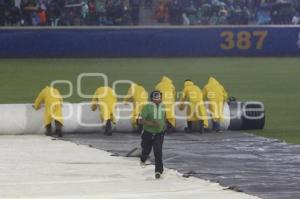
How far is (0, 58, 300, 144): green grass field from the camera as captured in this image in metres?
31.8

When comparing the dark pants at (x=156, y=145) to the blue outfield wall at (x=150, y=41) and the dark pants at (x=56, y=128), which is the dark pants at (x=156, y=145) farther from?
the blue outfield wall at (x=150, y=41)

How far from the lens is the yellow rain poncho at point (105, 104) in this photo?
81.9 ft

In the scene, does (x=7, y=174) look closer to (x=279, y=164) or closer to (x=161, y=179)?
(x=161, y=179)

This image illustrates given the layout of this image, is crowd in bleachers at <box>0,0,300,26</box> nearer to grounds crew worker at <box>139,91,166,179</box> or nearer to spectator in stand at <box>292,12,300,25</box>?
spectator in stand at <box>292,12,300,25</box>

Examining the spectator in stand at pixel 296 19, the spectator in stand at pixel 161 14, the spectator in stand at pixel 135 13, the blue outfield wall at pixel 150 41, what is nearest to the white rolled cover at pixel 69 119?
the blue outfield wall at pixel 150 41

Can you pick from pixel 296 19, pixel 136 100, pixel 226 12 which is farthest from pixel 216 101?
pixel 296 19

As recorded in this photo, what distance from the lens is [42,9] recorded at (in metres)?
46.2

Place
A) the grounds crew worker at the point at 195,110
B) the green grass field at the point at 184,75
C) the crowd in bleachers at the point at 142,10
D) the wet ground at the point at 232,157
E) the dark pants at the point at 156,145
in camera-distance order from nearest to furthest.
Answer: the wet ground at the point at 232,157 < the dark pants at the point at 156,145 < the grounds crew worker at the point at 195,110 < the green grass field at the point at 184,75 < the crowd in bleachers at the point at 142,10

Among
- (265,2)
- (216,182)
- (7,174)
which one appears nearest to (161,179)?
(216,182)

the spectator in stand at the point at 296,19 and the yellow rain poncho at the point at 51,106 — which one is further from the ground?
the spectator in stand at the point at 296,19

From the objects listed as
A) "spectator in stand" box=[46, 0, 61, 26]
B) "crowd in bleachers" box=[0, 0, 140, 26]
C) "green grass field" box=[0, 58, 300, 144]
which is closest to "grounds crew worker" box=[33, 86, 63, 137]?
"green grass field" box=[0, 58, 300, 144]

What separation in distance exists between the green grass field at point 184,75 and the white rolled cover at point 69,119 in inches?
135

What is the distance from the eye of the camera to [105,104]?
2498 centimetres

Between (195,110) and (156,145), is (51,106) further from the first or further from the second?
(156,145)
